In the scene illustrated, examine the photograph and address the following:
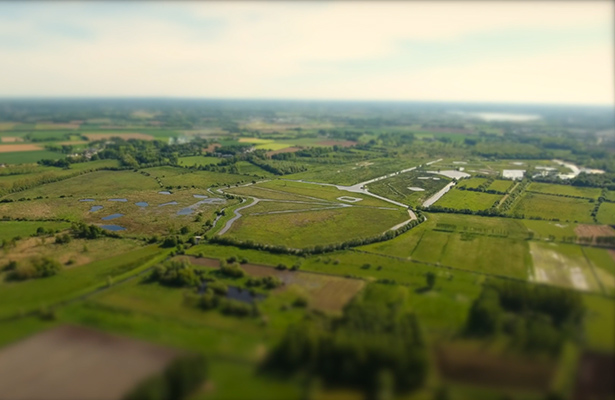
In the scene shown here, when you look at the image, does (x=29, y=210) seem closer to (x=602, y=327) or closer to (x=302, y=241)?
(x=302, y=241)

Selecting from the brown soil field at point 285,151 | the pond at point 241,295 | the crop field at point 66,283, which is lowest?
the pond at point 241,295

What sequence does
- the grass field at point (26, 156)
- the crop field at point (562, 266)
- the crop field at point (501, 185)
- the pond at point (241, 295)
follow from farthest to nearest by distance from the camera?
the grass field at point (26, 156) < the crop field at point (501, 185) < the crop field at point (562, 266) < the pond at point (241, 295)

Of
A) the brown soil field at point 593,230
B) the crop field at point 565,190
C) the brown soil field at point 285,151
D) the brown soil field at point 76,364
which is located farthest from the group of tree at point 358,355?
the brown soil field at point 285,151

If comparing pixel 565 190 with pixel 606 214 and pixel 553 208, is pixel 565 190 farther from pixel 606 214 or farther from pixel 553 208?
pixel 553 208

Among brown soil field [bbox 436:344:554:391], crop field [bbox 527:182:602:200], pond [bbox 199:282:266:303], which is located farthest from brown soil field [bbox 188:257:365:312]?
crop field [bbox 527:182:602:200]

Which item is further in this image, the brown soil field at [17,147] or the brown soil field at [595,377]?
the brown soil field at [17,147]

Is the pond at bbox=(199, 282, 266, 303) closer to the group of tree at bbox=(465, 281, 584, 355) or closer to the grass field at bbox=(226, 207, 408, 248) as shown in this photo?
the grass field at bbox=(226, 207, 408, 248)

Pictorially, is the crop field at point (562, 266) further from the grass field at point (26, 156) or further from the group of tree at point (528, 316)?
the grass field at point (26, 156)
